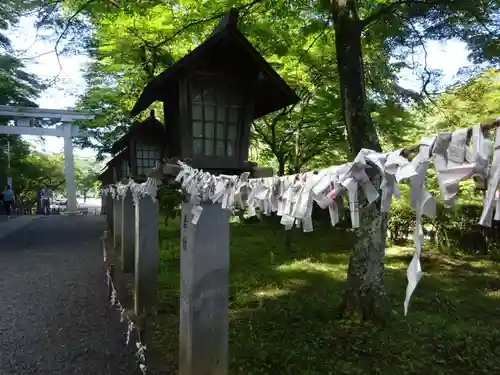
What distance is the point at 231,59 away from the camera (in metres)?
3.95

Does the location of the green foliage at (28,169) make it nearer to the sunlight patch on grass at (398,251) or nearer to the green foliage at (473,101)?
the sunlight patch on grass at (398,251)

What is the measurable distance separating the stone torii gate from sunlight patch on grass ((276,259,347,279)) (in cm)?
1391

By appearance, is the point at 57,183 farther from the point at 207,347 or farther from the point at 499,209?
the point at 499,209

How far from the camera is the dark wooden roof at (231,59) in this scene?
3.74 metres

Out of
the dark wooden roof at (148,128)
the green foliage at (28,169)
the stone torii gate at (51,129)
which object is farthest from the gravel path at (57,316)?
the green foliage at (28,169)

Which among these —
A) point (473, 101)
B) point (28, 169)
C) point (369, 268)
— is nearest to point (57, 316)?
point (369, 268)

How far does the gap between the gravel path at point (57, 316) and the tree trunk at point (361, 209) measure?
348 centimetres

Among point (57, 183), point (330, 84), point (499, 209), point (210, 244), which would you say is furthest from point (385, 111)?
point (57, 183)

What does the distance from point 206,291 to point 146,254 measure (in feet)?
10.3

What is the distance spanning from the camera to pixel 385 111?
27.9 ft

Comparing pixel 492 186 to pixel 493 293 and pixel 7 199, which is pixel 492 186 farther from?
pixel 7 199

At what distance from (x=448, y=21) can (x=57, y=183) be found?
34540 millimetres

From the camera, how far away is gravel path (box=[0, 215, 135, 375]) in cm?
521

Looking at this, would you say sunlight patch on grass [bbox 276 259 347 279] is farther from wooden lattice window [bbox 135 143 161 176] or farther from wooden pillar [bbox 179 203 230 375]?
wooden pillar [bbox 179 203 230 375]
